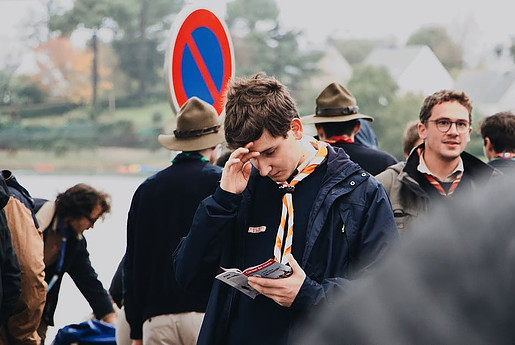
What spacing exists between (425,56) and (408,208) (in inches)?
453

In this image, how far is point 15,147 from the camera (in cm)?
2605

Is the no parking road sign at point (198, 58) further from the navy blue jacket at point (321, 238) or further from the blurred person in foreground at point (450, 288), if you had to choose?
the blurred person in foreground at point (450, 288)

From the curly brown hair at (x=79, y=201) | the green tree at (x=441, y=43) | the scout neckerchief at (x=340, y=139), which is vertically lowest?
the curly brown hair at (x=79, y=201)

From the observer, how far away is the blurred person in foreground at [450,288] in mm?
902

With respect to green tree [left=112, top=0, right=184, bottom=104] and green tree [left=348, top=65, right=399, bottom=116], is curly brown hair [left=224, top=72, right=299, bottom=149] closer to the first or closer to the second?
green tree [left=348, top=65, right=399, bottom=116]

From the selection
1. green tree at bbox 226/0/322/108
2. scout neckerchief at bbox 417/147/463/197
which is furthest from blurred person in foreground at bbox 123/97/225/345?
green tree at bbox 226/0/322/108

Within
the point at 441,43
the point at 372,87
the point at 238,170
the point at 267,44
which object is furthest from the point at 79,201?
the point at 267,44

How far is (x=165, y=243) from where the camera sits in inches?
161

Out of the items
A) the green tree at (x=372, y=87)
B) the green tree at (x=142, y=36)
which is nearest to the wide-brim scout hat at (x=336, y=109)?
the green tree at (x=372, y=87)

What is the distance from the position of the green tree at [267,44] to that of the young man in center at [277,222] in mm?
18497

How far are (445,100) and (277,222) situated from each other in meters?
1.69

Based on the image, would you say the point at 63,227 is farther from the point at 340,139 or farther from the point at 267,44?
the point at 267,44

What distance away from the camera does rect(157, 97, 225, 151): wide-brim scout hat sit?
167 inches

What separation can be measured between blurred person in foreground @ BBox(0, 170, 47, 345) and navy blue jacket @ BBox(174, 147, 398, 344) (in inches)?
63.9
